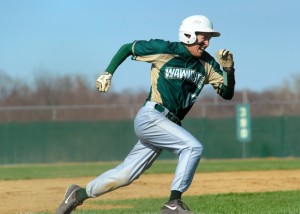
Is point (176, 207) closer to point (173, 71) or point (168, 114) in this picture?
point (168, 114)

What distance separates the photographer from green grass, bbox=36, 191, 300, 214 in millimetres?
8664

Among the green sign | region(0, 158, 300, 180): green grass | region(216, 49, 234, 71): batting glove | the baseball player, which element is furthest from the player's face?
the green sign

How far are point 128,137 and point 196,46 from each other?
780 inches

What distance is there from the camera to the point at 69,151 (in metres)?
26.2

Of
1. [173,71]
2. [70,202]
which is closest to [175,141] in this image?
[173,71]

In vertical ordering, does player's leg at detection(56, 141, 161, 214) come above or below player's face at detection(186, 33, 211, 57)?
below

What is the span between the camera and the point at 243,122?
27.2 m

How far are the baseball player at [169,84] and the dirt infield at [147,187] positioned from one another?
302 cm

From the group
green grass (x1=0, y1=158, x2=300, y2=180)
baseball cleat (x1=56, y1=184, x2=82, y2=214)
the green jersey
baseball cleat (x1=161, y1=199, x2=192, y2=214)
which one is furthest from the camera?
green grass (x1=0, y1=158, x2=300, y2=180)

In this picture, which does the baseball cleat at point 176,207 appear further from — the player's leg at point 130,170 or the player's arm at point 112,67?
the player's arm at point 112,67

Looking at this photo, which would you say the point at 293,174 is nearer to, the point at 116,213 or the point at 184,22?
the point at 116,213

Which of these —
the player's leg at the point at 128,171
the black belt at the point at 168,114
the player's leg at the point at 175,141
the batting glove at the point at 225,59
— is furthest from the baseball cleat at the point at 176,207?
the batting glove at the point at 225,59

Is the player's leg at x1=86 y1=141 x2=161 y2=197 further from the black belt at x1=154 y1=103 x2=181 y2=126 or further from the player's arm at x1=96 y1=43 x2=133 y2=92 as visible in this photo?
the player's arm at x1=96 y1=43 x2=133 y2=92

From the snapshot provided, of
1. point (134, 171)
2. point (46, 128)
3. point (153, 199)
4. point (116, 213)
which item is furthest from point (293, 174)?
point (46, 128)
